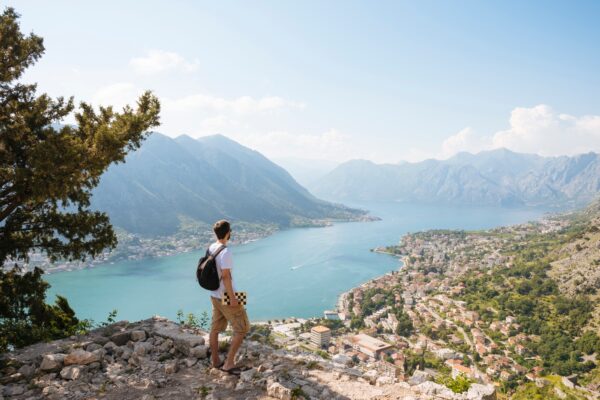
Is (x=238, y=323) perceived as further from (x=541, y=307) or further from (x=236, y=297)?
(x=541, y=307)

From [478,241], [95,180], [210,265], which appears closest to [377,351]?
[95,180]

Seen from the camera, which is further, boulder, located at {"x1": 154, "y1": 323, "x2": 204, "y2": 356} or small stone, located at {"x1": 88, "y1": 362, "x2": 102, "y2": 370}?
boulder, located at {"x1": 154, "y1": 323, "x2": 204, "y2": 356}

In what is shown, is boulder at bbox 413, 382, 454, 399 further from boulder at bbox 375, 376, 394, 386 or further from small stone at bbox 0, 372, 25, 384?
small stone at bbox 0, 372, 25, 384

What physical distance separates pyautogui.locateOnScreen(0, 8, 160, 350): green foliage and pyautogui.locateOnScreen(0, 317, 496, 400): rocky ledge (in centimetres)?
223

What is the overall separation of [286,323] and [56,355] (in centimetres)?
4082

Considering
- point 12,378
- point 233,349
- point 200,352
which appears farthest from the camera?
point 200,352

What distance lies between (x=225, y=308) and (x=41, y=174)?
15.2 ft

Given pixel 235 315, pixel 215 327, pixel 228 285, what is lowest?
pixel 215 327

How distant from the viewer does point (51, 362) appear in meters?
5.17

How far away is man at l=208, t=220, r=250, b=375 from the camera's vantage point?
→ 4508mm

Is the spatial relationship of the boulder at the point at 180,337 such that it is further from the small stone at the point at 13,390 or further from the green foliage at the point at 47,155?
the green foliage at the point at 47,155

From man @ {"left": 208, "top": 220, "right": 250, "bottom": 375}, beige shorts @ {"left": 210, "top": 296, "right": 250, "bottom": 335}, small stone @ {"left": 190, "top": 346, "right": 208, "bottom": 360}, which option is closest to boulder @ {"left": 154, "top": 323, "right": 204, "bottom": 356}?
small stone @ {"left": 190, "top": 346, "right": 208, "bottom": 360}

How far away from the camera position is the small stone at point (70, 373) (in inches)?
196

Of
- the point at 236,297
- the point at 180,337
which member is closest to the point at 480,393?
the point at 236,297
